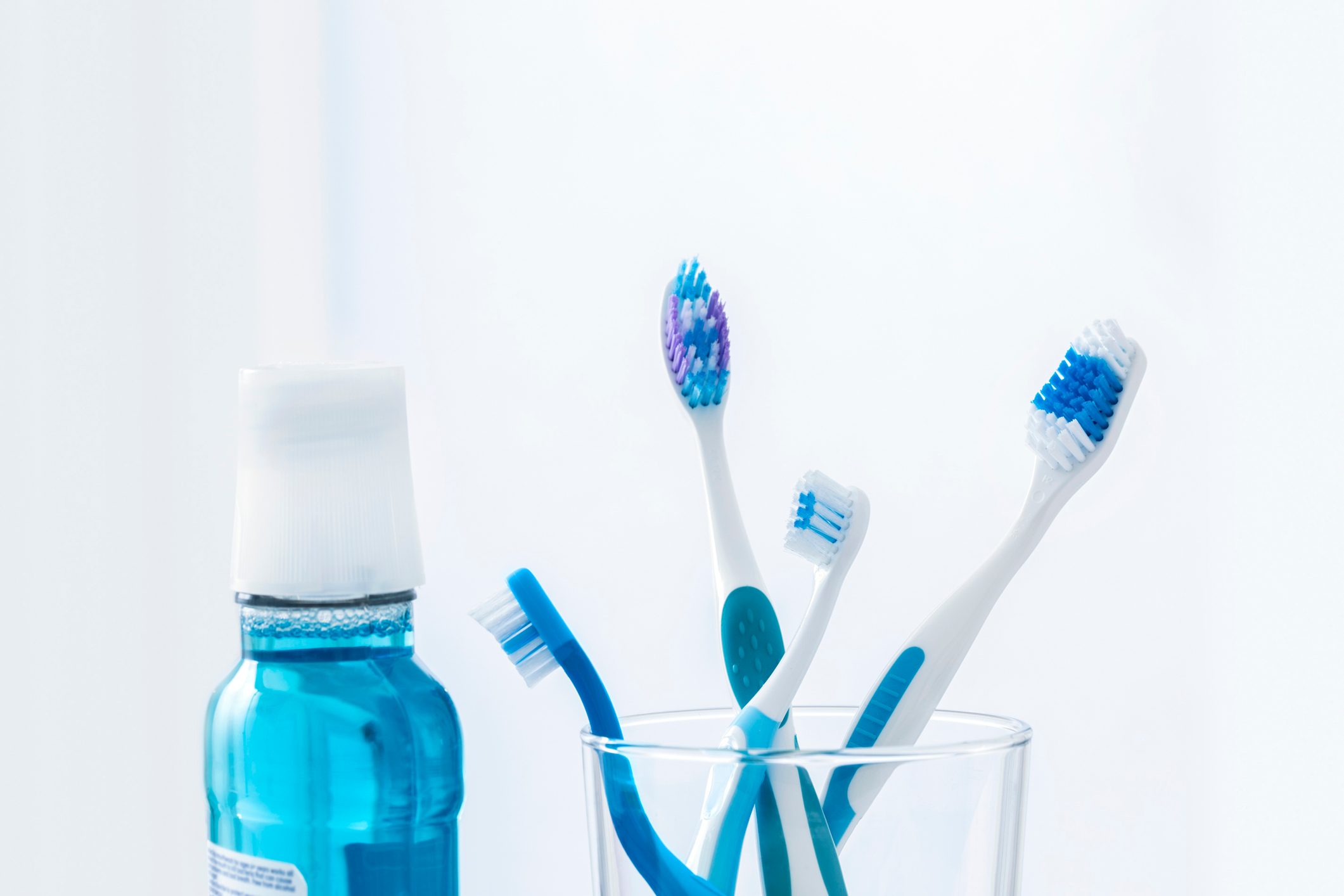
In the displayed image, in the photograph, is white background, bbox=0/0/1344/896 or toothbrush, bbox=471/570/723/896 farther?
white background, bbox=0/0/1344/896

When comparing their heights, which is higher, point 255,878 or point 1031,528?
point 1031,528

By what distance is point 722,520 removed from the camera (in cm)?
47

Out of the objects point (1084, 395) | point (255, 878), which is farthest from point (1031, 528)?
point (255, 878)

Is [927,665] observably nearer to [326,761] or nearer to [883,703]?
[883,703]

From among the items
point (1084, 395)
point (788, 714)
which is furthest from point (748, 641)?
point (1084, 395)

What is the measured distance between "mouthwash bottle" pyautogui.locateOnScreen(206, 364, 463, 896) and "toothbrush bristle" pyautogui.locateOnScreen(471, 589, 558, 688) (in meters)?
0.04

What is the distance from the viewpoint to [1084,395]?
43cm

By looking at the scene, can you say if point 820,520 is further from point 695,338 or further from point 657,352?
point 657,352

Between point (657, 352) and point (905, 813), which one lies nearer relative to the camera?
point (905, 813)

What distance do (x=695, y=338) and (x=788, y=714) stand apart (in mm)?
135

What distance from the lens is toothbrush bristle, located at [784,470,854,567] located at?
44cm

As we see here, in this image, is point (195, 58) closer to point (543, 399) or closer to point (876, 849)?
point (543, 399)

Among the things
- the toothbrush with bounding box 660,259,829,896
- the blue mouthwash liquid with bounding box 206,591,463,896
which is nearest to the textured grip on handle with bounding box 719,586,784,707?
the toothbrush with bounding box 660,259,829,896

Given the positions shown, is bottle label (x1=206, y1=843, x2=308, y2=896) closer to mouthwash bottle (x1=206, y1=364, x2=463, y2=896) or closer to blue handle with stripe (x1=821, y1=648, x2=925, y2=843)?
mouthwash bottle (x1=206, y1=364, x2=463, y2=896)
